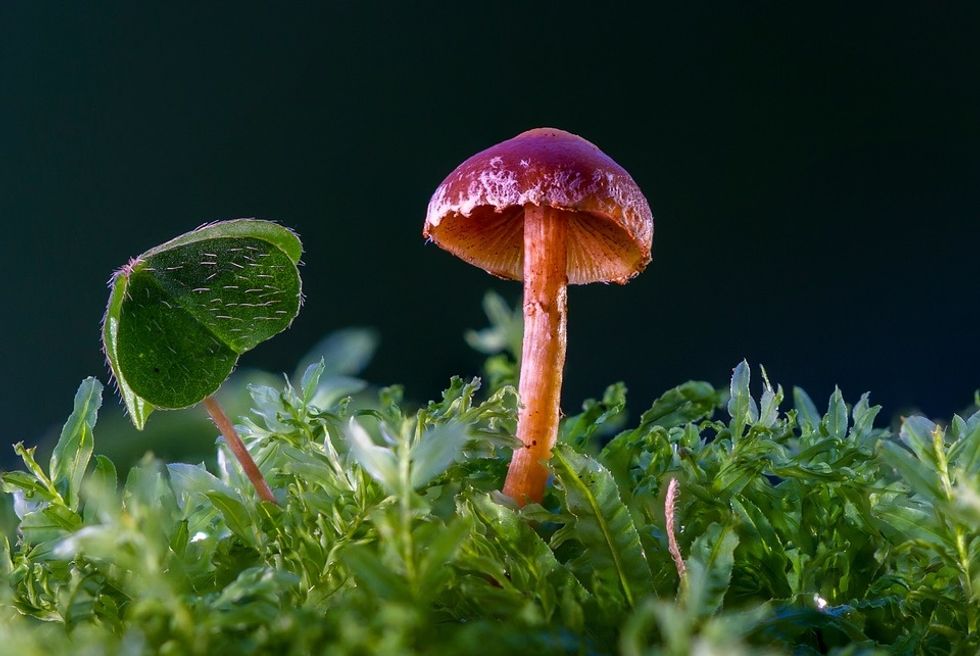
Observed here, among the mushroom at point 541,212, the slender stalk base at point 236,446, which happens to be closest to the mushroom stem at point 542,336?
Result: the mushroom at point 541,212

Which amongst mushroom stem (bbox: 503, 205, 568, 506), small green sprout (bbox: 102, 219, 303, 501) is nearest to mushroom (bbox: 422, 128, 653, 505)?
mushroom stem (bbox: 503, 205, 568, 506)

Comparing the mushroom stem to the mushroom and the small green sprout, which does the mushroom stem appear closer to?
the mushroom

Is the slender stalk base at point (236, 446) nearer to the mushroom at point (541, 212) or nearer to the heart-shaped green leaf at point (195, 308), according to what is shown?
the heart-shaped green leaf at point (195, 308)

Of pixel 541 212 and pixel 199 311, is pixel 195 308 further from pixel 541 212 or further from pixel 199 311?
pixel 541 212

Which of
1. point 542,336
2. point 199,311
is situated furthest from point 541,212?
point 199,311

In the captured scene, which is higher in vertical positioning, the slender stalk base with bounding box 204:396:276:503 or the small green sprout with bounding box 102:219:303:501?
the small green sprout with bounding box 102:219:303:501

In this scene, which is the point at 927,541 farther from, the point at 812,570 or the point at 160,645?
the point at 160,645

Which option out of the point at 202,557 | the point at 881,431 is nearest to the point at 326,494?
the point at 202,557
